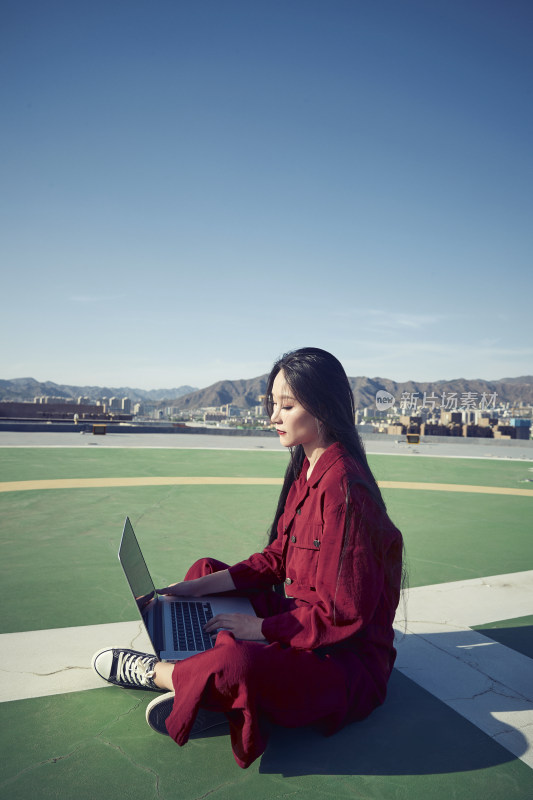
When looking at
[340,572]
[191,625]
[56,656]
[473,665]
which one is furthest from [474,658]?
[56,656]

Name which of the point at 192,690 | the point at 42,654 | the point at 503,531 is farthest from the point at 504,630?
the point at 503,531

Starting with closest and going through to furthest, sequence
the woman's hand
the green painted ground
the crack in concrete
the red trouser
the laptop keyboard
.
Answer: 1. the red trouser
2. the woman's hand
3. the laptop keyboard
4. the crack in concrete
5. the green painted ground

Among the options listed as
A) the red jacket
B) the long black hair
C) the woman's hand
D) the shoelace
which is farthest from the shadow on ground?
the long black hair

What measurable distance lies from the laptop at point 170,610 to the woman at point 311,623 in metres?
0.11

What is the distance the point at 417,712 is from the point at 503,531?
4.71m

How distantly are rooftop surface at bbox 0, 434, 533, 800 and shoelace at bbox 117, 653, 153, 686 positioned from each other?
0.12 m

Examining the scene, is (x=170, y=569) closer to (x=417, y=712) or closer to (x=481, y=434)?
(x=417, y=712)

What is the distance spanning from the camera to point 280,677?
1.99 m

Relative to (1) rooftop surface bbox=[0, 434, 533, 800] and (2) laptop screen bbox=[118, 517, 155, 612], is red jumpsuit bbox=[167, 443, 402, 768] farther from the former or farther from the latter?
(2) laptop screen bbox=[118, 517, 155, 612]

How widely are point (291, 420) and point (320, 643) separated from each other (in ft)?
3.01

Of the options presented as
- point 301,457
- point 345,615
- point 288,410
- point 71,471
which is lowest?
point 71,471

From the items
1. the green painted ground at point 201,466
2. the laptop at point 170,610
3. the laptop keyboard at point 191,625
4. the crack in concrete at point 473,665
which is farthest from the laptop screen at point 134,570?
the green painted ground at point 201,466

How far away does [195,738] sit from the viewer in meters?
2.28

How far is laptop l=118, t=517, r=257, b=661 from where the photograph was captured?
2.29 m
